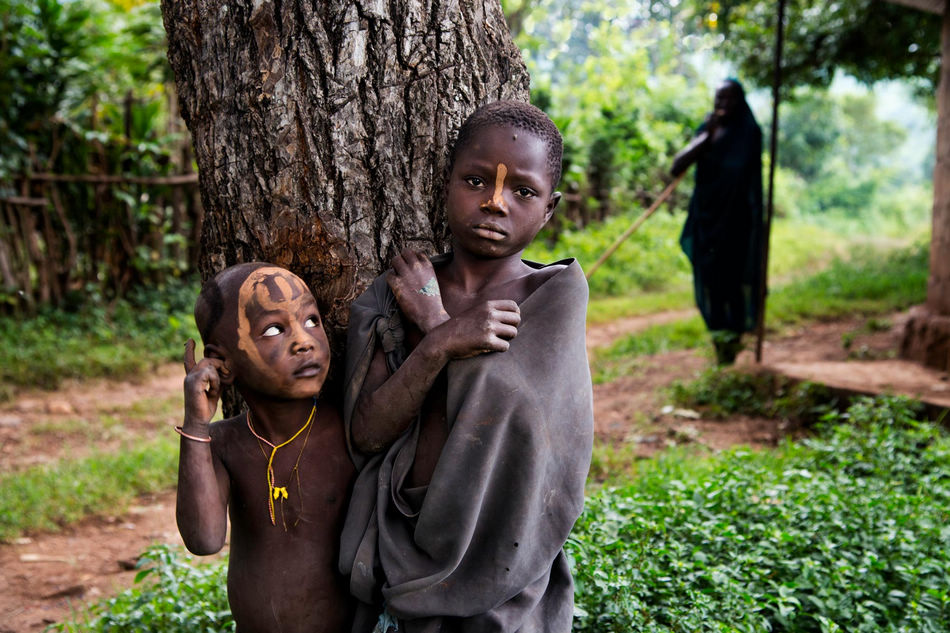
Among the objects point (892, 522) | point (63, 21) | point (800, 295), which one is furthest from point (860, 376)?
point (63, 21)

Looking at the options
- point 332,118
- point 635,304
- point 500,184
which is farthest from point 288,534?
point 635,304

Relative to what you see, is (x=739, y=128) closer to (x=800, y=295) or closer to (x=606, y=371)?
(x=606, y=371)

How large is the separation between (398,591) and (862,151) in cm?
2780

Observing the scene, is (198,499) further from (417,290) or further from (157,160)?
(157,160)

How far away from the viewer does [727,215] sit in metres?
5.86

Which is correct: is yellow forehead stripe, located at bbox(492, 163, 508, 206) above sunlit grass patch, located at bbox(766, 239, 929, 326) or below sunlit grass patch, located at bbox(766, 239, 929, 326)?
above

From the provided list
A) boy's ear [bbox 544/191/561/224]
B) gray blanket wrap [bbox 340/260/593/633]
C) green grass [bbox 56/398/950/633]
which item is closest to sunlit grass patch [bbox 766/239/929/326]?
green grass [bbox 56/398/950/633]

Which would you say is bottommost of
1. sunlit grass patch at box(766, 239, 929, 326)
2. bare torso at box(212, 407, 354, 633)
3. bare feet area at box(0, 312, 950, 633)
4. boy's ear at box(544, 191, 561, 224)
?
bare feet area at box(0, 312, 950, 633)

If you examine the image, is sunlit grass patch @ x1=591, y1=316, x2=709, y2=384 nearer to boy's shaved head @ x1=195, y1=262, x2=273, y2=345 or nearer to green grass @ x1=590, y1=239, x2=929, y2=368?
green grass @ x1=590, y1=239, x2=929, y2=368

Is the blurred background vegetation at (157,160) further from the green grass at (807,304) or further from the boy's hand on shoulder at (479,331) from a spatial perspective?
the boy's hand on shoulder at (479,331)

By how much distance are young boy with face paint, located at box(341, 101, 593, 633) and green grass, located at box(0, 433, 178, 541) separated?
284cm

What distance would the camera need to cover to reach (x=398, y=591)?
1.58 metres

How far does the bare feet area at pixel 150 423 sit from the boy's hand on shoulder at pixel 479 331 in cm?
241

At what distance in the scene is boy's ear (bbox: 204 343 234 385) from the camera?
162 centimetres
